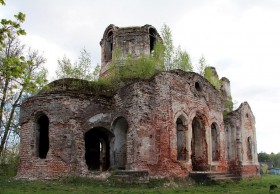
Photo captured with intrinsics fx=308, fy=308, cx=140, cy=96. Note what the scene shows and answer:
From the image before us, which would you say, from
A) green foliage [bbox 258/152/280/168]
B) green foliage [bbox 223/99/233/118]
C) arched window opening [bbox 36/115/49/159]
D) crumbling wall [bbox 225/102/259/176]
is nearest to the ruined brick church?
arched window opening [bbox 36/115/49/159]

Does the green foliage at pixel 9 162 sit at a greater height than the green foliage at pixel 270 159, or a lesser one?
greater

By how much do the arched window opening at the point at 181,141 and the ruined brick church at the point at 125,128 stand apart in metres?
0.05

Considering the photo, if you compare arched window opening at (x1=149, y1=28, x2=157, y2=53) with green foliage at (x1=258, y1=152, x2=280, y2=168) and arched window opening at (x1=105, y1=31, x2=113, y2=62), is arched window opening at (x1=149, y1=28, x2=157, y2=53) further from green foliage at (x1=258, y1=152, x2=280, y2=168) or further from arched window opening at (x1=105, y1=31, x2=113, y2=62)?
green foliage at (x1=258, y1=152, x2=280, y2=168)

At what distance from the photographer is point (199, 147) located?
16203 mm

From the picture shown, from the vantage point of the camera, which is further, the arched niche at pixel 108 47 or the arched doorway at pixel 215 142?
the arched niche at pixel 108 47

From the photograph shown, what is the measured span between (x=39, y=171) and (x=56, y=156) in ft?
3.09

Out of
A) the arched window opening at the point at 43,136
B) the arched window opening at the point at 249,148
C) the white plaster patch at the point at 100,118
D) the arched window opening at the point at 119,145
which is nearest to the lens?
the white plaster patch at the point at 100,118

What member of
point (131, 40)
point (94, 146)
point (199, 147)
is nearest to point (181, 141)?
point (199, 147)

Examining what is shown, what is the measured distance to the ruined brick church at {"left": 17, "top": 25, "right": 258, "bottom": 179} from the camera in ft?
42.4

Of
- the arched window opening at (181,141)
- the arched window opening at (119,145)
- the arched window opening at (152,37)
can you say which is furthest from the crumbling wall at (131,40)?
the arched window opening at (181,141)

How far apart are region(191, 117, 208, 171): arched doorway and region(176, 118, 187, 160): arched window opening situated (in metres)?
1.39

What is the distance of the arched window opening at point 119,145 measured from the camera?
47.3ft

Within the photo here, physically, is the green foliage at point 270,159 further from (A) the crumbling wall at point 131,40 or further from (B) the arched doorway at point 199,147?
(A) the crumbling wall at point 131,40

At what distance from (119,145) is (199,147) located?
14.5 ft
